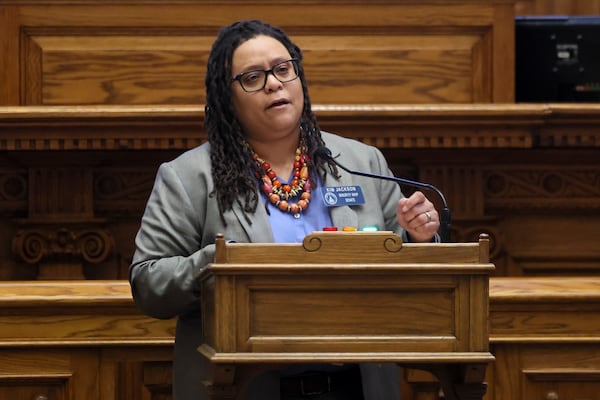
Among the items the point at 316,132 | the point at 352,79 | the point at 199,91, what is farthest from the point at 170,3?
the point at 316,132

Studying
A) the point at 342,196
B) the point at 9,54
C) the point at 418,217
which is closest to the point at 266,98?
the point at 342,196

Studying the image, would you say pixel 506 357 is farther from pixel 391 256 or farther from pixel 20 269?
pixel 20 269

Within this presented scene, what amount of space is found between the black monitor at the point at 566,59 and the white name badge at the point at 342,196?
4.54 ft

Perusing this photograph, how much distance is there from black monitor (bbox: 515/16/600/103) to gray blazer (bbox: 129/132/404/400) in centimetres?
131

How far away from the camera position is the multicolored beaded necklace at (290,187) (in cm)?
173

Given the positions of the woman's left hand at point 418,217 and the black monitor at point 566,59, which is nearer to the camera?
the woman's left hand at point 418,217

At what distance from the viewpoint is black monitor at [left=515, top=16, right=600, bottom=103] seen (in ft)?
9.73

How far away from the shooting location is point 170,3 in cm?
308

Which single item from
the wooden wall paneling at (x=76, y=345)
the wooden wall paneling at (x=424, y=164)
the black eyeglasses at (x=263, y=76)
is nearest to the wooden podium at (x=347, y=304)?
the black eyeglasses at (x=263, y=76)

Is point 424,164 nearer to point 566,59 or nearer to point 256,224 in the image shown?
point 566,59

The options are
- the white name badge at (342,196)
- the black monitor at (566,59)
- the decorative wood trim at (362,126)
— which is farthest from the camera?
the black monitor at (566,59)

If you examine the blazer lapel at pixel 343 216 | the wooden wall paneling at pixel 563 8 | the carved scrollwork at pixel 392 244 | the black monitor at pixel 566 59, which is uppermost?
the wooden wall paneling at pixel 563 8

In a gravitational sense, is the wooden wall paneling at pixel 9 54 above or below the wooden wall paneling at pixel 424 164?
above

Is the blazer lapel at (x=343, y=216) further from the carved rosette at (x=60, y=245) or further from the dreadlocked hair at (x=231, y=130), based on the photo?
the carved rosette at (x=60, y=245)
